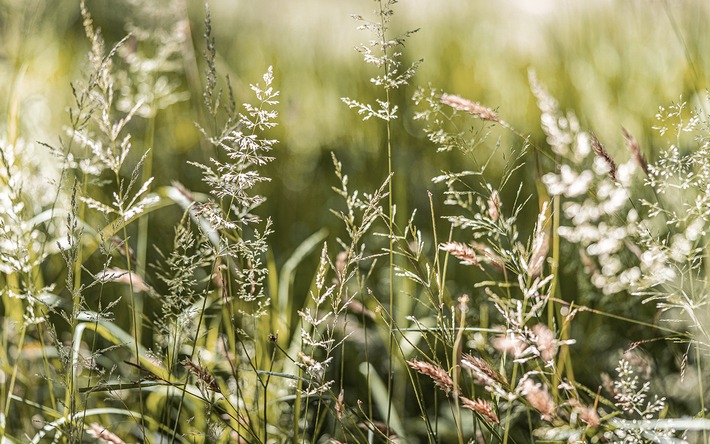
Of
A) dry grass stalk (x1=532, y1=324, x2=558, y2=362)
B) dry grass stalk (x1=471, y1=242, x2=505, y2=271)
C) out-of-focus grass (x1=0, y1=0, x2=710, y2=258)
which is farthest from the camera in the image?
out-of-focus grass (x1=0, y1=0, x2=710, y2=258)

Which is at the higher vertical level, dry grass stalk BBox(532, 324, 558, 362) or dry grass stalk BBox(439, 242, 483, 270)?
dry grass stalk BBox(439, 242, 483, 270)

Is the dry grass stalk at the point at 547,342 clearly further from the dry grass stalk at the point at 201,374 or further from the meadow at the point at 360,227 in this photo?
the dry grass stalk at the point at 201,374

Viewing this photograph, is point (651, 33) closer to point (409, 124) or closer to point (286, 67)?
point (409, 124)

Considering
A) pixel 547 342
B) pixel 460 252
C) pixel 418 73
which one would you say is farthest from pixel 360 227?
pixel 418 73

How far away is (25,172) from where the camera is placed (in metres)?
1.75

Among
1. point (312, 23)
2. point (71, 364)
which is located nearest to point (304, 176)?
point (71, 364)

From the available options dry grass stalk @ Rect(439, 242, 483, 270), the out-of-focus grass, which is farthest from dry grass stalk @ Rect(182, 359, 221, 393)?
the out-of-focus grass

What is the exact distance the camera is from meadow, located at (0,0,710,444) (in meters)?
1.02

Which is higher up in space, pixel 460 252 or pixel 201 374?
pixel 460 252

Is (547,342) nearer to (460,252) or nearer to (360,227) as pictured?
(460,252)

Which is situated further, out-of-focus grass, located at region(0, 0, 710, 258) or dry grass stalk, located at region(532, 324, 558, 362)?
out-of-focus grass, located at region(0, 0, 710, 258)

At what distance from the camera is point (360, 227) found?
3.15 feet

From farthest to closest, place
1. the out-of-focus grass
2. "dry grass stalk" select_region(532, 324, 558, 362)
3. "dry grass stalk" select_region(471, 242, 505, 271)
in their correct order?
1. the out-of-focus grass
2. "dry grass stalk" select_region(471, 242, 505, 271)
3. "dry grass stalk" select_region(532, 324, 558, 362)

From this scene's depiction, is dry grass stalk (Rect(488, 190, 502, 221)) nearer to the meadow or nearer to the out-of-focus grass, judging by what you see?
the meadow
